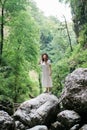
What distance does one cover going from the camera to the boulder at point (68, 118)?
9641 millimetres

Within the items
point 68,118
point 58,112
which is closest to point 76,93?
point 68,118

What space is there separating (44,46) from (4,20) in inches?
1313

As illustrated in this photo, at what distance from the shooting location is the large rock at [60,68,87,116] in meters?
9.94

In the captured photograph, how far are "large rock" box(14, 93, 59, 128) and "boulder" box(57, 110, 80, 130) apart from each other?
24.0 inches

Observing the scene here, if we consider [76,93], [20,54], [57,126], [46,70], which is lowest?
[57,126]

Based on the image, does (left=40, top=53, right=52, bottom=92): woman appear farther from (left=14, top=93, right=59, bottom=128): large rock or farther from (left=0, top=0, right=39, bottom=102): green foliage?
(left=0, top=0, right=39, bottom=102): green foliage

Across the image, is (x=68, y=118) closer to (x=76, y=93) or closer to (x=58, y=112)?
(x=76, y=93)

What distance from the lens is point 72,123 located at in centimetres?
962

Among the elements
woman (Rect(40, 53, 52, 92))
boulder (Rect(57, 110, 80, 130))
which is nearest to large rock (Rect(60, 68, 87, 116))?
boulder (Rect(57, 110, 80, 130))

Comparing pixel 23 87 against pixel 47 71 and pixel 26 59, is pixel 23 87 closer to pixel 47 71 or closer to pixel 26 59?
pixel 26 59

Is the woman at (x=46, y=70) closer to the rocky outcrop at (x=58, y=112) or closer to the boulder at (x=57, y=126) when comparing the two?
the rocky outcrop at (x=58, y=112)

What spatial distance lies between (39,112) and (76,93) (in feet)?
4.83

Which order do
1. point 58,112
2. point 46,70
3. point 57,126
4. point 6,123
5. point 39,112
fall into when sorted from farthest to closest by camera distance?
point 46,70 < point 58,112 < point 39,112 < point 57,126 < point 6,123

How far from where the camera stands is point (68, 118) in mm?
9695
